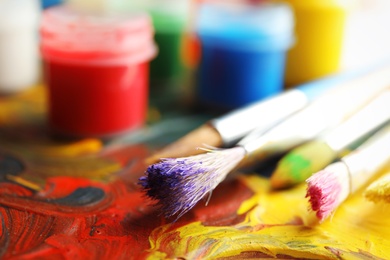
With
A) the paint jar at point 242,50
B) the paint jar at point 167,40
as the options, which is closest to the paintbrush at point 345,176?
the paint jar at point 242,50

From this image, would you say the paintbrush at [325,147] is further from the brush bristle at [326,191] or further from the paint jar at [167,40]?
the paint jar at [167,40]

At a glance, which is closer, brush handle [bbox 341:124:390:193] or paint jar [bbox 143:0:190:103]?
brush handle [bbox 341:124:390:193]

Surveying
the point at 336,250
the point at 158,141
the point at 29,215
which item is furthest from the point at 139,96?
the point at 336,250

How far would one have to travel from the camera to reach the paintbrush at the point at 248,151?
2.04 ft

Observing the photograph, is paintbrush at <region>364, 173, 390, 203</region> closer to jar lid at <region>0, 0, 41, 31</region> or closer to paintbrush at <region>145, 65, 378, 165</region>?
paintbrush at <region>145, 65, 378, 165</region>

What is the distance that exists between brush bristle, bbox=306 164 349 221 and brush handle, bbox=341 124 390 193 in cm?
3

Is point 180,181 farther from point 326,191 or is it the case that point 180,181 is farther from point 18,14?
point 18,14

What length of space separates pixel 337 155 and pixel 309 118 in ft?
0.25

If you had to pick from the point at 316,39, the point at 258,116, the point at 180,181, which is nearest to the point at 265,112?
the point at 258,116

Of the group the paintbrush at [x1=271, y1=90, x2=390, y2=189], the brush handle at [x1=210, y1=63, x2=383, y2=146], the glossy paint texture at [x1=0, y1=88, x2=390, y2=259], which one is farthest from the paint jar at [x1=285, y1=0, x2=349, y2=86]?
the glossy paint texture at [x1=0, y1=88, x2=390, y2=259]

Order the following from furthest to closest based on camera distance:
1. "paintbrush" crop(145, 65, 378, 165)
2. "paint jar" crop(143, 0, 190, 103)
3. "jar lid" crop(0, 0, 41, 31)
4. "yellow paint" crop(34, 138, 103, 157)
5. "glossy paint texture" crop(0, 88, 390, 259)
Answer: "paint jar" crop(143, 0, 190, 103), "jar lid" crop(0, 0, 41, 31), "yellow paint" crop(34, 138, 103, 157), "paintbrush" crop(145, 65, 378, 165), "glossy paint texture" crop(0, 88, 390, 259)

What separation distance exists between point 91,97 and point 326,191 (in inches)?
17.1

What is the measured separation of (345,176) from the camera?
0.68 m

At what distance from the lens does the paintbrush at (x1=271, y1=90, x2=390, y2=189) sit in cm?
73
